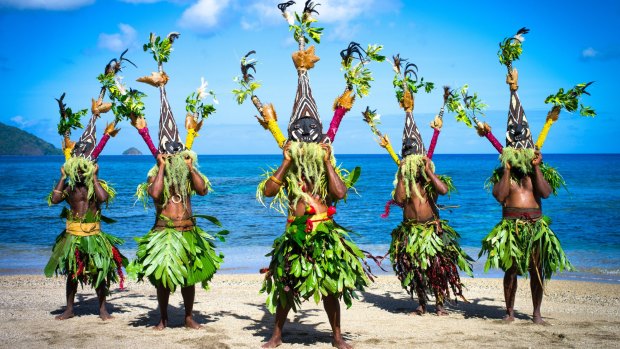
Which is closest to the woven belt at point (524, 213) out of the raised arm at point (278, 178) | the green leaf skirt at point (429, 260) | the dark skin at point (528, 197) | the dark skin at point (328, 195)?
the dark skin at point (528, 197)

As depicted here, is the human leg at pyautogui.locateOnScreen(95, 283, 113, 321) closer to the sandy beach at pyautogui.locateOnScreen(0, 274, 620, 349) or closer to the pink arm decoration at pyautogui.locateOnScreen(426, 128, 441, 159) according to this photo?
the sandy beach at pyautogui.locateOnScreen(0, 274, 620, 349)

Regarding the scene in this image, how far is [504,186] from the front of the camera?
693cm

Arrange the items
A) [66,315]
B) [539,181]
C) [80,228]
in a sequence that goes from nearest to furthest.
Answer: [539,181] → [80,228] → [66,315]

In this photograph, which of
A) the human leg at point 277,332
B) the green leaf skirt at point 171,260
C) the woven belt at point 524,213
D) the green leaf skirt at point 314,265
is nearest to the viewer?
the green leaf skirt at point 314,265

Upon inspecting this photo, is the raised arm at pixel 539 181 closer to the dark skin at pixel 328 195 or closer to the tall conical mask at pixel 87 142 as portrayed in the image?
the dark skin at pixel 328 195

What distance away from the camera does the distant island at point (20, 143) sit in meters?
146

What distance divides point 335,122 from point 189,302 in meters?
2.47

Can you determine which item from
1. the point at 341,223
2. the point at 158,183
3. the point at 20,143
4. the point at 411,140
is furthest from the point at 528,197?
the point at 20,143

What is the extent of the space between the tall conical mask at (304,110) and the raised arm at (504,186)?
2361 millimetres

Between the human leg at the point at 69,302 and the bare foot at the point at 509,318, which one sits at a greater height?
the bare foot at the point at 509,318

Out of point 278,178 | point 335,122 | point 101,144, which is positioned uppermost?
point 335,122

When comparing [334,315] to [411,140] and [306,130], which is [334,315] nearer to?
[306,130]

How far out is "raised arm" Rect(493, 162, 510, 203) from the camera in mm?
6910

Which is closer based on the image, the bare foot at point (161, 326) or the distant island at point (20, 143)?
the bare foot at point (161, 326)
